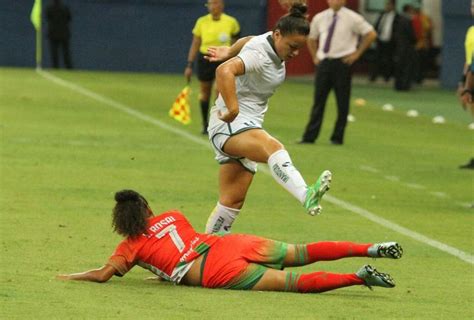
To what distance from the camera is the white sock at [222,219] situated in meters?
11.9

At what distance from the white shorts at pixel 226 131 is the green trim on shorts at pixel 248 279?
4.63ft

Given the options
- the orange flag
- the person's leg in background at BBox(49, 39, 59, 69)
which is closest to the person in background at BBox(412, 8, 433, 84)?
the person's leg in background at BBox(49, 39, 59, 69)

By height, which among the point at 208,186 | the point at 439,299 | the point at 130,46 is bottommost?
the point at 130,46

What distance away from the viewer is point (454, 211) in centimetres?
1642

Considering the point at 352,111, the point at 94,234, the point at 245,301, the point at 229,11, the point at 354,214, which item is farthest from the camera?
the point at 229,11

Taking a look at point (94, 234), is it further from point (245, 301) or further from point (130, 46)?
point (130, 46)

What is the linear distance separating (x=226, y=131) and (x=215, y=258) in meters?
1.43

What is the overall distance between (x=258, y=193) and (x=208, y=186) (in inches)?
27.2

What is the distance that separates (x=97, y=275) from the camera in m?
10.6

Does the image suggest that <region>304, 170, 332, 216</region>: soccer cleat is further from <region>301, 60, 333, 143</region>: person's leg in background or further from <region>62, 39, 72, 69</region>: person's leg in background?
<region>62, 39, 72, 69</region>: person's leg in background

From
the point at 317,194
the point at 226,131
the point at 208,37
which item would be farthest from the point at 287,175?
the point at 208,37

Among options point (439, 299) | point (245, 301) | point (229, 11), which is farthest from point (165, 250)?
point (229, 11)

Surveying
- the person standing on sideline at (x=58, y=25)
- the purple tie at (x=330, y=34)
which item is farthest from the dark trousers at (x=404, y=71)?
the purple tie at (x=330, y=34)

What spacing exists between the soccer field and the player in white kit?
2.76ft
